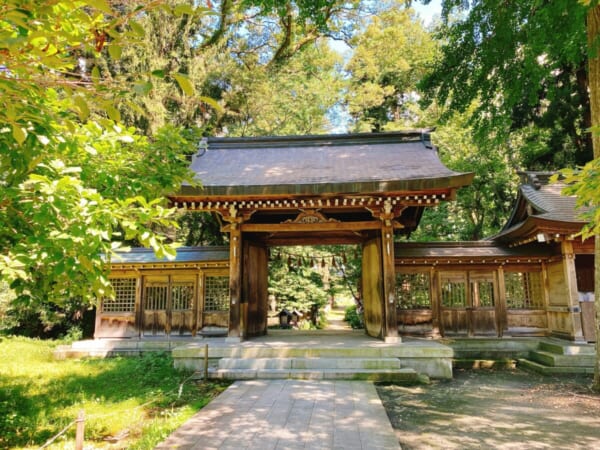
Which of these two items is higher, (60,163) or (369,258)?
(60,163)

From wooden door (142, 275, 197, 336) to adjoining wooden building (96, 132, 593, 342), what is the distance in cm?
3

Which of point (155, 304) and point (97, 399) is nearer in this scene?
point (97, 399)

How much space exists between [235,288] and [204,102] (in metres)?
5.30

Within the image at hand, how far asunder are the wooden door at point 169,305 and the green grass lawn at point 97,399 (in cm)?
150

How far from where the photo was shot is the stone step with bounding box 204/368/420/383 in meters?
7.05

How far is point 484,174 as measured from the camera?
15852mm

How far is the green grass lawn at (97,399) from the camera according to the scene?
4.73 m

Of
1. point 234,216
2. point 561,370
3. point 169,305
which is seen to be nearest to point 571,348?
point 561,370

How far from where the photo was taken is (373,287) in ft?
32.5

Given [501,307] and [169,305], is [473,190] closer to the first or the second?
[501,307]

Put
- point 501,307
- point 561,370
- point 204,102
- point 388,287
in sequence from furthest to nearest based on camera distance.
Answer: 1. point 501,307
2. point 388,287
3. point 561,370
4. point 204,102

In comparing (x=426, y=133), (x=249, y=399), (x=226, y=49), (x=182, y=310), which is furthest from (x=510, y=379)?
(x=226, y=49)

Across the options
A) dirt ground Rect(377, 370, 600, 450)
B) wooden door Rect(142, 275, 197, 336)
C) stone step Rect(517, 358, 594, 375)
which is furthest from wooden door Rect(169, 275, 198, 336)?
stone step Rect(517, 358, 594, 375)

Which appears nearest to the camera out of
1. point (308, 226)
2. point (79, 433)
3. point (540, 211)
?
point (79, 433)
